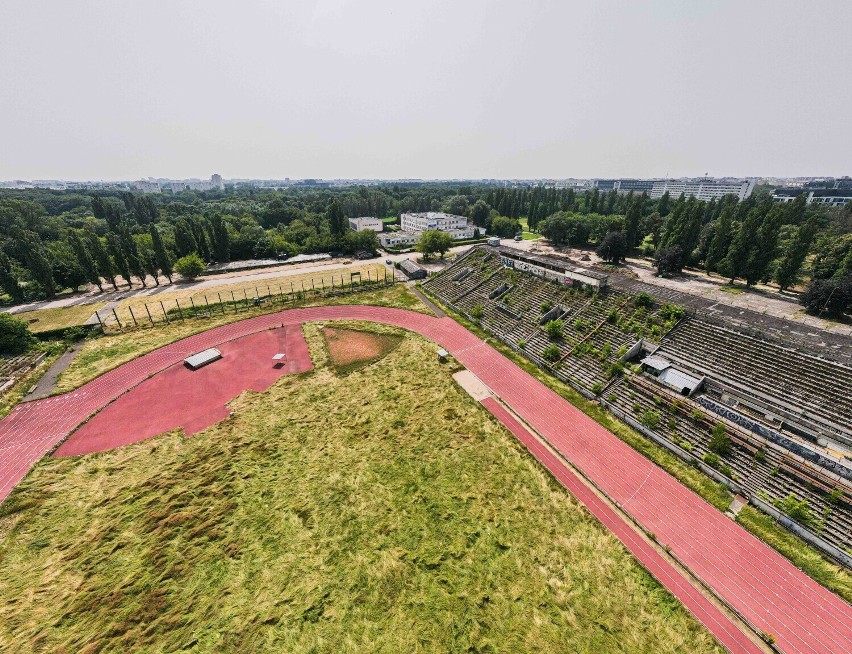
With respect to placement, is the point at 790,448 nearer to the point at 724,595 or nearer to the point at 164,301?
the point at 724,595

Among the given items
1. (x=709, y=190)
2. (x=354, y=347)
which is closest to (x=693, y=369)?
(x=354, y=347)

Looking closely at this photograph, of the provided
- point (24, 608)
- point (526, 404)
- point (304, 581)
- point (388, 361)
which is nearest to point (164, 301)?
point (388, 361)

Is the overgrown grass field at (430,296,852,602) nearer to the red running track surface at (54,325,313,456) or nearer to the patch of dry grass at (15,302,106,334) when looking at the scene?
the red running track surface at (54,325,313,456)

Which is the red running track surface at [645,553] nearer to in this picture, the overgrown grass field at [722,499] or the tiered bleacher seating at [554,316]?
the overgrown grass field at [722,499]

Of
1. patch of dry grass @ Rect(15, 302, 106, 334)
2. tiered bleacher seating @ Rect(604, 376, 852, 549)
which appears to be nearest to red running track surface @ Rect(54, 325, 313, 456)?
patch of dry grass @ Rect(15, 302, 106, 334)

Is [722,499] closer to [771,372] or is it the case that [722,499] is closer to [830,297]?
[771,372]

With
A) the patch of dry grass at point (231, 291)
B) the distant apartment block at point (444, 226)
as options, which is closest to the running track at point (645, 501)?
the patch of dry grass at point (231, 291)
